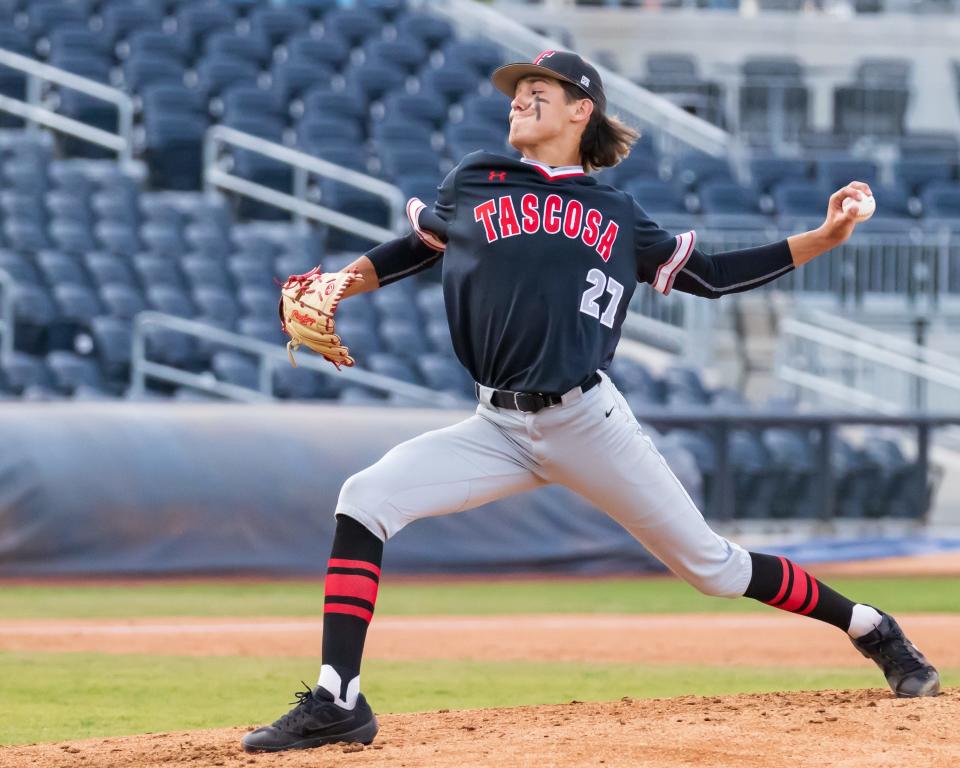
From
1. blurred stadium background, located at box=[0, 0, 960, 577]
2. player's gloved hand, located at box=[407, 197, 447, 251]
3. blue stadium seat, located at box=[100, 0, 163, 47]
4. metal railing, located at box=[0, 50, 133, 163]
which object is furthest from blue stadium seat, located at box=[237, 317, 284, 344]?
player's gloved hand, located at box=[407, 197, 447, 251]

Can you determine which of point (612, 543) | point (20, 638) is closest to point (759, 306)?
point (612, 543)

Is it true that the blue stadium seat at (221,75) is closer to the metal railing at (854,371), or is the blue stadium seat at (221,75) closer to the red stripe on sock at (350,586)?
the metal railing at (854,371)

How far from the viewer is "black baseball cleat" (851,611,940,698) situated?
4730 mm

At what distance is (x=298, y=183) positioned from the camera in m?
16.1

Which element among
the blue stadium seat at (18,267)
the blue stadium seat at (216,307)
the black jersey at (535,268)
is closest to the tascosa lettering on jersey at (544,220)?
the black jersey at (535,268)

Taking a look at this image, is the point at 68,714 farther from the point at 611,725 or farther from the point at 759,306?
the point at 759,306

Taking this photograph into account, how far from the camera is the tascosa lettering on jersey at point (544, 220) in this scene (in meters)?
4.27

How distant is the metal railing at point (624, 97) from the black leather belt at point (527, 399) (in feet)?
45.6

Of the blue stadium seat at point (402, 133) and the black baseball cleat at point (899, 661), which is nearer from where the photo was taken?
the black baseball cleat at point (899, 661)

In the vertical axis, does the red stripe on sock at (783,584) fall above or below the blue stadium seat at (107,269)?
below

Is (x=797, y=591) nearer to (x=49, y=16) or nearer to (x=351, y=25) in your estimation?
(x=49, y=16)

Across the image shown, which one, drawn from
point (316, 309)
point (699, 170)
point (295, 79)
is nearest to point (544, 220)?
point (316, 309)

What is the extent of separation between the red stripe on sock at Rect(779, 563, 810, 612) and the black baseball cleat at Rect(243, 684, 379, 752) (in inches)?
52.5

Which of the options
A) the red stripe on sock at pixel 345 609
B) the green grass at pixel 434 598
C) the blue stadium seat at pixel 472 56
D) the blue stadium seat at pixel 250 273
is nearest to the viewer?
the red stripe on sock at pixel 345 609
